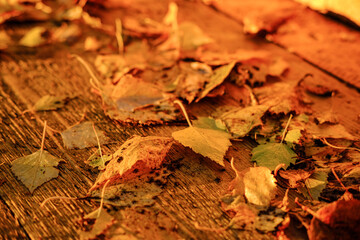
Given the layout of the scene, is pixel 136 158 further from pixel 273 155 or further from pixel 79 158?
pixel 273 155

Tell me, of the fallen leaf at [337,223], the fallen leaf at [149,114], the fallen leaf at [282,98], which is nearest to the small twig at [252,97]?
the fallen leaf at [282,98]

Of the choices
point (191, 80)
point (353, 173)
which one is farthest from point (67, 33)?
point (353, 173)

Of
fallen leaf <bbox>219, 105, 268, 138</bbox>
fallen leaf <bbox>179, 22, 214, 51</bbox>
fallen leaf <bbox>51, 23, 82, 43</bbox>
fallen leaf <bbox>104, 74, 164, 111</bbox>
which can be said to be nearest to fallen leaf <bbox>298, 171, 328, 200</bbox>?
fallen leaf <bbox>219, 105, 268, 138</bbox>

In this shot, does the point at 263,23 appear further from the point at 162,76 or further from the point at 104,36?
the point at 104,36

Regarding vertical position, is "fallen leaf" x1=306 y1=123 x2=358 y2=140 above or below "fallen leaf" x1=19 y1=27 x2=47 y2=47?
above

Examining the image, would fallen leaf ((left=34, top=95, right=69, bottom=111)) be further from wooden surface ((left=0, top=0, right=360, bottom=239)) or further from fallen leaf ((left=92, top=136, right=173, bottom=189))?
fallen leaf ((left=92, top=136, right=173, bottom=189))

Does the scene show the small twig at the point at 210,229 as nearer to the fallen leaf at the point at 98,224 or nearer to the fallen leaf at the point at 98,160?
the fallen leaf at the point at 98,224

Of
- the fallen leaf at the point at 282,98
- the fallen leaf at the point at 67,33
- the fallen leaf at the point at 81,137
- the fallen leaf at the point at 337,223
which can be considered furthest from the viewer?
the fallen leaf at the point at 67,33
